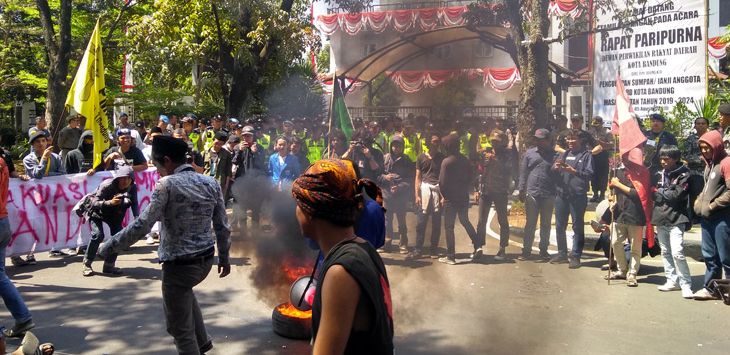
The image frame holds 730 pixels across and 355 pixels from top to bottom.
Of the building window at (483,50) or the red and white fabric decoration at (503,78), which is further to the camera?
the red and white fabric decoration at (503,78)

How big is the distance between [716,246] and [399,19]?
5711mm

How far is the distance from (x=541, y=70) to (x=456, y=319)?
7.57m

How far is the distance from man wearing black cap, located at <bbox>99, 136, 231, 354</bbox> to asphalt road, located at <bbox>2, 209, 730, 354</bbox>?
43.2 inches

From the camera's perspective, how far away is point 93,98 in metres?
8.08

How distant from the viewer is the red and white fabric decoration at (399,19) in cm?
1042

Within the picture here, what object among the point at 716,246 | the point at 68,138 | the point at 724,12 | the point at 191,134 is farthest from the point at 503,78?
the point at 724,12

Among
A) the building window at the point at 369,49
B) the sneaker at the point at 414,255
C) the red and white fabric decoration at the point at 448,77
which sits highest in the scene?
the building window at the point at 369,49

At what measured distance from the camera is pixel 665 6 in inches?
483

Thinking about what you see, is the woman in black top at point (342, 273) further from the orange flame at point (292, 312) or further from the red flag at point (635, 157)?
the red flag at point (635, 157)

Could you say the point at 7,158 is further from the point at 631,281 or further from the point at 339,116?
the point at 631,281

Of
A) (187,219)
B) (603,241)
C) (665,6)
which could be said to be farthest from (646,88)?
(187,219)

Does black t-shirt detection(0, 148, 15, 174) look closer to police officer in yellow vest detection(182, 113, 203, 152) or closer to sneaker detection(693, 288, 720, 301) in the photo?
police officer in yellow vest detection(182, 113, 203, 152)

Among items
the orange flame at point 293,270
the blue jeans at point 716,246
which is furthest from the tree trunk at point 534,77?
the orange flame at point 293,270

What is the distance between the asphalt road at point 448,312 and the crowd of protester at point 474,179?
0.37 meters
